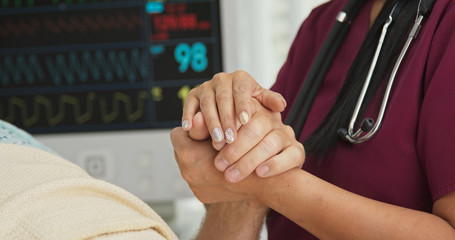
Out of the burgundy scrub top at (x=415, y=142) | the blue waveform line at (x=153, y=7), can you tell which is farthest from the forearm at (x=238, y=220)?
the blue waveform line at (x=153, y=7)

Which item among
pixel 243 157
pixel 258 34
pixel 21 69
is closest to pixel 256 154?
pixel 243 157

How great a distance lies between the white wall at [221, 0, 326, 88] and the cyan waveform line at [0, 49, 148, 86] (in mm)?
318

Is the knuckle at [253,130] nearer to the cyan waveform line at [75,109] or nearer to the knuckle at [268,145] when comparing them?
the knuckle at [268,145]

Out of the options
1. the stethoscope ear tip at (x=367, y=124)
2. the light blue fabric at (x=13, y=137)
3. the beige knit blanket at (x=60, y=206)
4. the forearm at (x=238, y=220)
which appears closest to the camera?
the beige knit blanket at (x=60, y=206)

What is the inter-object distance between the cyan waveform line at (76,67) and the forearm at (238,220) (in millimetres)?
996

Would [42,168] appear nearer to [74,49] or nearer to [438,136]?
[438,136]

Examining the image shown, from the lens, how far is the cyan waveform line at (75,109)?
2.00 metres

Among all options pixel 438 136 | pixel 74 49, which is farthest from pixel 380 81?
pixel 74 49

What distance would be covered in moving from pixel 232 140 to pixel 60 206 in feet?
0.92

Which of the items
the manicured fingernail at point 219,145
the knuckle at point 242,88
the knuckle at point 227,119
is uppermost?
the knuckle at point 242,88

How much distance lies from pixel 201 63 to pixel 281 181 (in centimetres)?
118

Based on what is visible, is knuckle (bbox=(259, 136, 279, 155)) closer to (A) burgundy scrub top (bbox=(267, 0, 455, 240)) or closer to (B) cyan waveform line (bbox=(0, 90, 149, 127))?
(A) burgundy scrub top (bbox=(267, 0, 455, 240))

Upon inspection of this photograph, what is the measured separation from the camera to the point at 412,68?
0.94 meters

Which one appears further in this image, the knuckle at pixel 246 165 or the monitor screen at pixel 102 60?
the monitor screen at pixel 102 60
